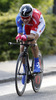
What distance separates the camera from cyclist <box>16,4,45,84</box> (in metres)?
6.55

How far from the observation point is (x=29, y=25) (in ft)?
22.7

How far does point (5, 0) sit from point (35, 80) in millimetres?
8618

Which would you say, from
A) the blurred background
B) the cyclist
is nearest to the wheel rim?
the cyclist

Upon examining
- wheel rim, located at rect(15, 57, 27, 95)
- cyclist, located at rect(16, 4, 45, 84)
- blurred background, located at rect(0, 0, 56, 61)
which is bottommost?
blurred background, located at rect(0, 0, 56, 61)

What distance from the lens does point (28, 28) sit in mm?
7020

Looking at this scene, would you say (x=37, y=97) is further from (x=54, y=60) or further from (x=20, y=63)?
(x=54, y=60)

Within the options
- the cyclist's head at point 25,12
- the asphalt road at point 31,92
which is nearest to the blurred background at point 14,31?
the asphalt road at point 31,92

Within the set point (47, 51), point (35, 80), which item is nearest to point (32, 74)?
point (35, 80)

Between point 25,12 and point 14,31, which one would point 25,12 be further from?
point 14,31

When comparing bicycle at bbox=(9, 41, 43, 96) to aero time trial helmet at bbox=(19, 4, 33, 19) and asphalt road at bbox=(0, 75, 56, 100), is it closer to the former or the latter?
asphalt road at bbox=(0, 75, 56, 100)

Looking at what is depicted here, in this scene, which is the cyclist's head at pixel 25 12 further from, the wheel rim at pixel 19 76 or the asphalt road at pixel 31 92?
the asphalt road at pixel 31 92

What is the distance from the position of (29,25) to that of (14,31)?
17.4 ft

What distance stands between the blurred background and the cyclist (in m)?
4.89

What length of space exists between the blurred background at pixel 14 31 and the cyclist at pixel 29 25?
4.89 m
